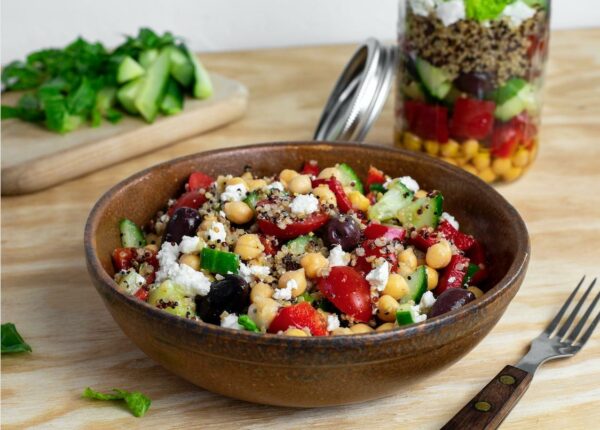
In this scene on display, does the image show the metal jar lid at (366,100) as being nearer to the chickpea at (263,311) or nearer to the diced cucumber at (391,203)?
the diced cucumber at (391,203)

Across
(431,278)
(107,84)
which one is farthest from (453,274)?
(107,84)

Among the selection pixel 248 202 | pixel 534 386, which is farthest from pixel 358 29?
pixel 534 386

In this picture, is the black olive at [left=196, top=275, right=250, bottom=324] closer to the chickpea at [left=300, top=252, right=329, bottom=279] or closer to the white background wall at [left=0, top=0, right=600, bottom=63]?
the chickpea at [left=300, top=252, right=329, bottom=279]

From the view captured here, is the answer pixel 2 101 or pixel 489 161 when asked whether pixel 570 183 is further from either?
pixel 2 101

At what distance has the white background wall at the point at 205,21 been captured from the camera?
3.40m

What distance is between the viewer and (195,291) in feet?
5.03

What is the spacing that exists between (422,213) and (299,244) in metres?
0.28

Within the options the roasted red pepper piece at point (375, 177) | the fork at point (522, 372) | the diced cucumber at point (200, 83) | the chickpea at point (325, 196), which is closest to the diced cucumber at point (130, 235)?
the chickpea at point (325, 196)

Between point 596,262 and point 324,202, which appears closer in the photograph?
point 324,202

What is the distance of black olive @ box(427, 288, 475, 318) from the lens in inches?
57.7

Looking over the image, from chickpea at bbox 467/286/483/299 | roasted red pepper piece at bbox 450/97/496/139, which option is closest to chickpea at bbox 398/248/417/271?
chickpea at bbox 467/286/483/299

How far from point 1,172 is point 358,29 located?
1.74m

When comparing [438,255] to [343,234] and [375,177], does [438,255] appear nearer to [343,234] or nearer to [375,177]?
[343,234]

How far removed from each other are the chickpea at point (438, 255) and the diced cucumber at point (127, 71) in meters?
1.28
